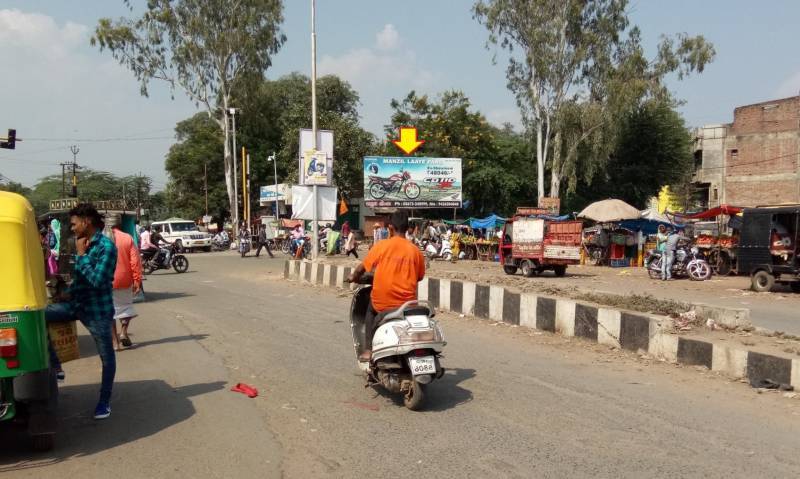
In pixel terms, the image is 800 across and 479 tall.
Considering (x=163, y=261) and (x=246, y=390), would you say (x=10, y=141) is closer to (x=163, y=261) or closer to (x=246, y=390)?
(x=163, y=261)

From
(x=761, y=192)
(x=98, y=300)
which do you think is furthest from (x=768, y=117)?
(x=98, y=300)

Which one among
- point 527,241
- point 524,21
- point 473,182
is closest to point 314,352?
point 527,241

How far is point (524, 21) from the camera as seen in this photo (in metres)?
38.3

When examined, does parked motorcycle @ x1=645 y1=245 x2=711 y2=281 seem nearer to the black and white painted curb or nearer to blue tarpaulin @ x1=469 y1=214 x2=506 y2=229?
the black and white painted curb

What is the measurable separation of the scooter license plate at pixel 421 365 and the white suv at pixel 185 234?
124 ft

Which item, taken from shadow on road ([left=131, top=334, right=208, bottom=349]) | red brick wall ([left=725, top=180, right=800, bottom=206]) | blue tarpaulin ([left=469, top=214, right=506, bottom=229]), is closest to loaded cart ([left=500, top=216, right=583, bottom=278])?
blue tarpaulin ([left=469, top=214, right=506, bottom=229])

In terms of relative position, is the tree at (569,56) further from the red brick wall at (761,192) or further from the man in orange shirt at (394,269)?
the man in orange shirt at (394,269)

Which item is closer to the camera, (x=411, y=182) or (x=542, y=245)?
(x=542, y=245)

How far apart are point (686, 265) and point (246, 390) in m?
18.7

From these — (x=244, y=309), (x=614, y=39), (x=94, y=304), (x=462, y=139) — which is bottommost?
(x=244, y=309)

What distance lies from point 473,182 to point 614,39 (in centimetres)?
1257

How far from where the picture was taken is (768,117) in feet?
138

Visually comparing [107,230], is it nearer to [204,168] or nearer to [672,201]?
[672,201]

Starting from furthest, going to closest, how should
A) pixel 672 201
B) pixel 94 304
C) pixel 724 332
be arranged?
1. pixel 672 201
2. pixel 724 332
3. pixel 94 304
